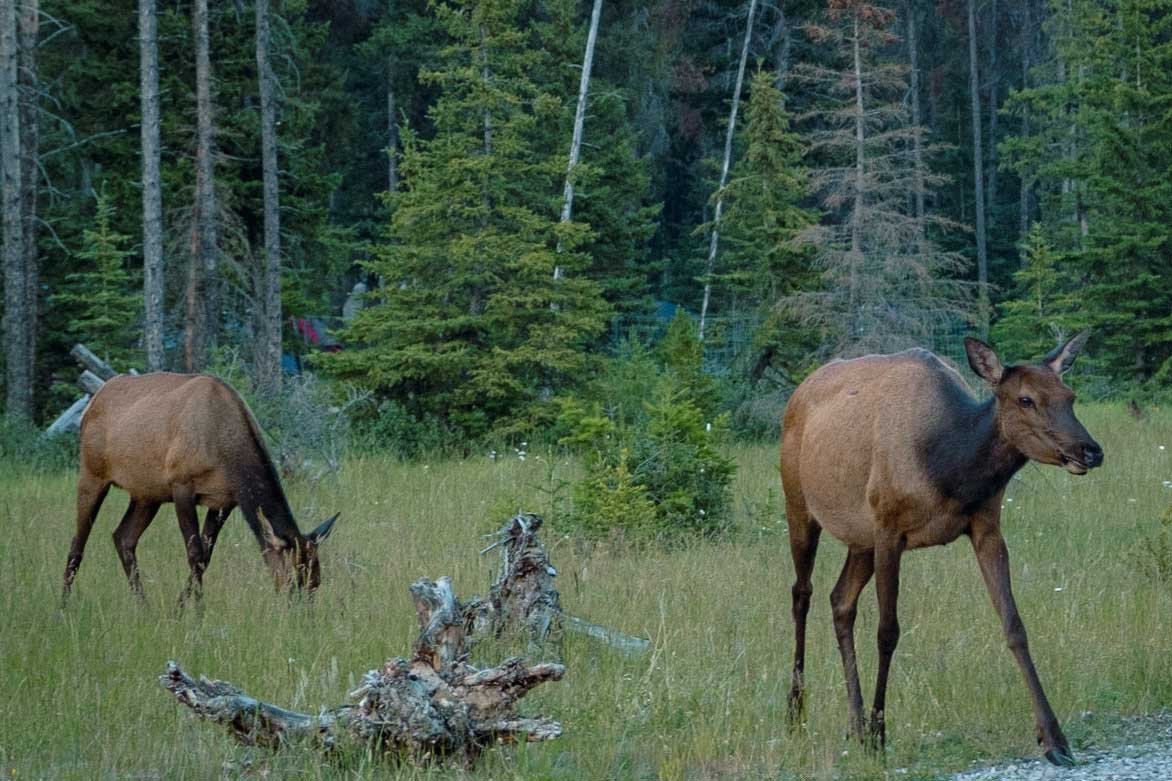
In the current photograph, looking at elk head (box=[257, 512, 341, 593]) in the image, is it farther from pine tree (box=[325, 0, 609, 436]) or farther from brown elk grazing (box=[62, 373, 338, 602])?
pine tree (box=[325, 0, 609, 436])

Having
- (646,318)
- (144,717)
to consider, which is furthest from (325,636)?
(646,318)

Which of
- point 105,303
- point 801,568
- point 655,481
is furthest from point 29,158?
point 801,568

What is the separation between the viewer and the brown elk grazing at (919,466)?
22.7 feet

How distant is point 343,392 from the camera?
21.6m

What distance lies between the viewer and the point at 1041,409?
6.93 meters

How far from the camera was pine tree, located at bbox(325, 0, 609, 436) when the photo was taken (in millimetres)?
21250

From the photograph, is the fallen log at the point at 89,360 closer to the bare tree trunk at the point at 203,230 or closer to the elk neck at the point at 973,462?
the bare tree trunk at the point at 203,230

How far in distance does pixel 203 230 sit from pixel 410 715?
20.3m

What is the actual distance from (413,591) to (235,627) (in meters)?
2.77

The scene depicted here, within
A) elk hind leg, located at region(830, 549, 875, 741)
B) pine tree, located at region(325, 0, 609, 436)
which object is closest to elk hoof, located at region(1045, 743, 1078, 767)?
elk hind leg, located at region(830, 549, 875, 741)

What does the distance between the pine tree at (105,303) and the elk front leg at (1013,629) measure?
57.3 ft

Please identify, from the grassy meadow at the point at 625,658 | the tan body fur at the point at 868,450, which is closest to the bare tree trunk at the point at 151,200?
the grassy meadow at the point at 625,658

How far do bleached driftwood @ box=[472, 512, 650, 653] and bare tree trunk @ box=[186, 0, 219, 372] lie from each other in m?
17.1

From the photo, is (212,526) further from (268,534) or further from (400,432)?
(400,432)
